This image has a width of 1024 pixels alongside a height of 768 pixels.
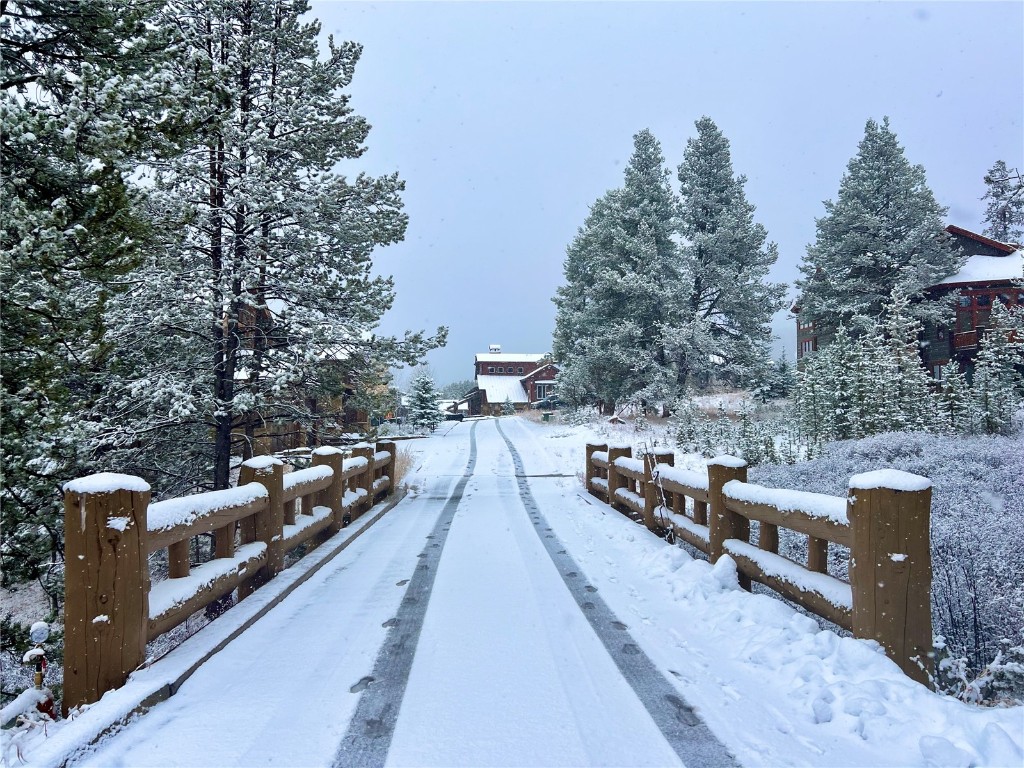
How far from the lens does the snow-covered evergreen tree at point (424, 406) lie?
40000 millimetres

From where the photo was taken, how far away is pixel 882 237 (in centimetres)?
2502

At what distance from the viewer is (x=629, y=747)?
8.36 ft

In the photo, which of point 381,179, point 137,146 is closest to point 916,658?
point 137,146

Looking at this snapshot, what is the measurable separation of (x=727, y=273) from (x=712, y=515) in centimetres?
2031

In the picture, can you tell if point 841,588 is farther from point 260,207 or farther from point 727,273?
A: point 727,273

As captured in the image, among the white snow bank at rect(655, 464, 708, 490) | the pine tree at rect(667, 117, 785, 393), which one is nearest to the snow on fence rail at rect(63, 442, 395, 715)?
the white snow bank at rect(655, 464, 708, 490)

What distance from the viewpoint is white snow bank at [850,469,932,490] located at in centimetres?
298

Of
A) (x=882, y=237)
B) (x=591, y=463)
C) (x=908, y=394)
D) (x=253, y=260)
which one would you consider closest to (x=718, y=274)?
(x=882, y=237)

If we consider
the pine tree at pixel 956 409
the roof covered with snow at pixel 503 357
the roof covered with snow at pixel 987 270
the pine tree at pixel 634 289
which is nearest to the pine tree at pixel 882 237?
the roof covered with snow at pixel 987 270

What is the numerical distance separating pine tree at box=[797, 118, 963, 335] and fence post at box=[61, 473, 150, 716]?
1047 inches

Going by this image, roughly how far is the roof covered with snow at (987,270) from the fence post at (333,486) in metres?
28.6

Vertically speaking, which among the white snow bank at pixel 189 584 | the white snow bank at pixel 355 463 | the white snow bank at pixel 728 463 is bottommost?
the white snow bank at pixel 189 584

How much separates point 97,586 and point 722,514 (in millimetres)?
4682

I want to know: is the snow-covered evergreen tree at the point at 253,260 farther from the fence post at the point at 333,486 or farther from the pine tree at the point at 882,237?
the pine tree at the point at 882,237
